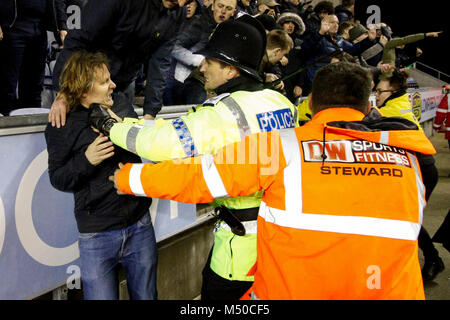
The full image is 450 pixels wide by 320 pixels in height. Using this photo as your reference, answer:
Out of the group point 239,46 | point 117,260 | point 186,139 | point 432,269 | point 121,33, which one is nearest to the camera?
point 186,139

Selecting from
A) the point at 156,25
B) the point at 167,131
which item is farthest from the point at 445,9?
the point at 167,131

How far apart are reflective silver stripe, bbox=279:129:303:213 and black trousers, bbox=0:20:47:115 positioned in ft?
8.38

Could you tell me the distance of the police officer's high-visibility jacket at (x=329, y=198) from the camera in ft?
4.54

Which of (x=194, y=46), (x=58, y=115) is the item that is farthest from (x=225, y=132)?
(x=194, y=46)

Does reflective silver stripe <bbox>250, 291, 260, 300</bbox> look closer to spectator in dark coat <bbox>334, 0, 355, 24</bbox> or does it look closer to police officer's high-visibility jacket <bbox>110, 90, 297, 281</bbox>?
police officer's high-visibility jacket <bbox>110, 90, 297, 281</bbox>

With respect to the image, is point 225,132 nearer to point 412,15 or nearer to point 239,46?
point 239,46

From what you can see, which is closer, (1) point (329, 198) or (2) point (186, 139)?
(1) point (329, 198)

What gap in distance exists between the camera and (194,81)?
13.6 ft

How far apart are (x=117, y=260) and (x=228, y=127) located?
1037mm

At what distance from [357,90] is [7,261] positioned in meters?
1.90

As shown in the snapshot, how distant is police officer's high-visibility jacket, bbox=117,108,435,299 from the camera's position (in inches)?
54.4

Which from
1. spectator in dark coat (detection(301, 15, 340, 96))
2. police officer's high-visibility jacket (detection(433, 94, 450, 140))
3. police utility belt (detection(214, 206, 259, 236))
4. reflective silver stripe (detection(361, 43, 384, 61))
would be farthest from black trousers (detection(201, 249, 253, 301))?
police officer's high-visibility jacket (detection(433, 94, 450, 140))

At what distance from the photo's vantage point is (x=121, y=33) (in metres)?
2.72

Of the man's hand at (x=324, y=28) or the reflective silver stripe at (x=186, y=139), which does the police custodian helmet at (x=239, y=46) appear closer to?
the reflective silver stripe at (x=186, y=139)
